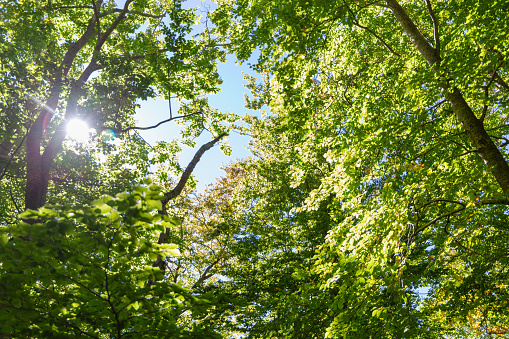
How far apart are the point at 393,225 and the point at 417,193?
99cm

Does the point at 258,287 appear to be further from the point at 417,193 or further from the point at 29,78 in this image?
the point at 29,78

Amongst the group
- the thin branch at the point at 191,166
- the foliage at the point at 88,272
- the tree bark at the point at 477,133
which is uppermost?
the thin branch at the point at 191,166

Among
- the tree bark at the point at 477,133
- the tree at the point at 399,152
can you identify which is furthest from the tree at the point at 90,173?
the tree bark at the point at 477,133

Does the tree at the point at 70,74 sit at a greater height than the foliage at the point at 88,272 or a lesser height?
greater

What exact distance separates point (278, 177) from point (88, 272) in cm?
1115

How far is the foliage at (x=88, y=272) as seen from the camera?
7.87ft

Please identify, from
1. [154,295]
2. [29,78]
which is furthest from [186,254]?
[154,295]

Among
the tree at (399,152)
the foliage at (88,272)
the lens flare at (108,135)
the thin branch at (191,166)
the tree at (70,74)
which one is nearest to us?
the foliage at (88,272)

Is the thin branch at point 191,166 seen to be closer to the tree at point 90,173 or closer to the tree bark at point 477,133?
the tree at point 90,173

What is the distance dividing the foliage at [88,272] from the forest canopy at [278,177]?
0.07 feet

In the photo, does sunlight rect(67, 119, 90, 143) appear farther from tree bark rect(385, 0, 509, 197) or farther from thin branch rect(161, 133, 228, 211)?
tree bark rect(385, 0, 509, 197)

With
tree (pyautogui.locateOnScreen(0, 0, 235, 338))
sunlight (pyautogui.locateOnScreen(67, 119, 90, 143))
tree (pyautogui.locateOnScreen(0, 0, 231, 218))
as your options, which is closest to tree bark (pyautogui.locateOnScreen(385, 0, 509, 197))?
tree (pyautogui.locateOnScreen(0, 0, 235, 338))

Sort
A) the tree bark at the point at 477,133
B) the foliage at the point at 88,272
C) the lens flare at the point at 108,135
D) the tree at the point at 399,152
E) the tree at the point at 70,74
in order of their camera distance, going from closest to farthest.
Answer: the foliage at the point at 88,272
the tree at the point at 399,152
the tree bark at the point at 477,133
the tree at the point at 70,74
the lens flare at the point at 108,135

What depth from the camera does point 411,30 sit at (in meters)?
5.81
